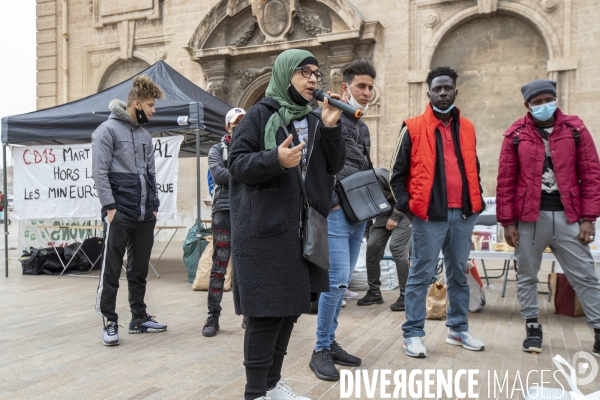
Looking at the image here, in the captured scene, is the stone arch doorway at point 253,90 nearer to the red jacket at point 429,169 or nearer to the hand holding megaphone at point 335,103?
the red jacket at point 429,169

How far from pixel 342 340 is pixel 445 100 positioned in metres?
2.09

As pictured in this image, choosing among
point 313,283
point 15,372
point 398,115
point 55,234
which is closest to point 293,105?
point 313,283

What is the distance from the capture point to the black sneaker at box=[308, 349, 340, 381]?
11.7ft

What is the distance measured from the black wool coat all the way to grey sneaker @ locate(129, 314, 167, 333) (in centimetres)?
241

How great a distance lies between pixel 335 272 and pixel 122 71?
553 inches

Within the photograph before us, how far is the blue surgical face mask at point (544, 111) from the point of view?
4188mm

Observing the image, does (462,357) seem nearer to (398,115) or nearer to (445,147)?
(445,147)

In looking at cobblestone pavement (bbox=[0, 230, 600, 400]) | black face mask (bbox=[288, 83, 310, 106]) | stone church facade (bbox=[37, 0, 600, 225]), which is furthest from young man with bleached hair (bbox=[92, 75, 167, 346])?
stone church facade (bbox=[37, 0, 600, 225])

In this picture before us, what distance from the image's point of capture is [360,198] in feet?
12.1

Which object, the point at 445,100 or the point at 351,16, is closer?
the point at 445,100

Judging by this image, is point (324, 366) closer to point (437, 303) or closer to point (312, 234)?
point (312, 234)

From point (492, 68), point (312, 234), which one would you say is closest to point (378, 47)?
point (492, 68)

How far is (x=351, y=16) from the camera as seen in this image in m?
12.5

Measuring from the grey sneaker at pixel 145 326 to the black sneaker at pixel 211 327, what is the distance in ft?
1.34
